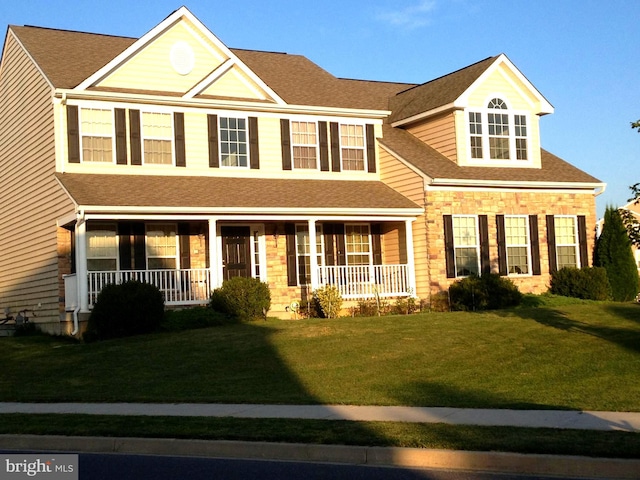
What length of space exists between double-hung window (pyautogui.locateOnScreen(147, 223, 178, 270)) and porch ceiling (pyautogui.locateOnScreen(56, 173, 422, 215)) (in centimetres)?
130

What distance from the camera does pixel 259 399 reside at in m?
13.4

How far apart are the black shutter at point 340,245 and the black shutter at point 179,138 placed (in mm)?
5106

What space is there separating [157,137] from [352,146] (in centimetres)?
642

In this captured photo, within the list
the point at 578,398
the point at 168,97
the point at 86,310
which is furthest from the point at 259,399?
the point at 168,97

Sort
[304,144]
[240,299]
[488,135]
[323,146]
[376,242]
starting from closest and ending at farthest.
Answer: [240,299] → [304,144] → [323,146] → [376,242] → [488,135]

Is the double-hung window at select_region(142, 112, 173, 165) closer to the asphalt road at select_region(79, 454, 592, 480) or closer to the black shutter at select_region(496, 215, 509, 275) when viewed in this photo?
the black shutter at select_region(496, 215, 509, 275)

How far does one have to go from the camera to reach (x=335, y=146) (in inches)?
1086

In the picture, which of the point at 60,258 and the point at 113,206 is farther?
the point at 60,258

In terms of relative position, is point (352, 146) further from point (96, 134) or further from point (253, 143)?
point (96, 134)

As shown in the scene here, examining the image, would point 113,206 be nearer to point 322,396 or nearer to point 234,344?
point 234,344

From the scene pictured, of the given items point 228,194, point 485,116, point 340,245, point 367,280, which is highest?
point 485,116

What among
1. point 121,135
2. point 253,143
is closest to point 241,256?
point 253,143

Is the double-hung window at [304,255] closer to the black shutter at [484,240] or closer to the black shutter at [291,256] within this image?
the black shutter at [291,256]

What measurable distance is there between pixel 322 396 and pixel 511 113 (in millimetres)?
16908
